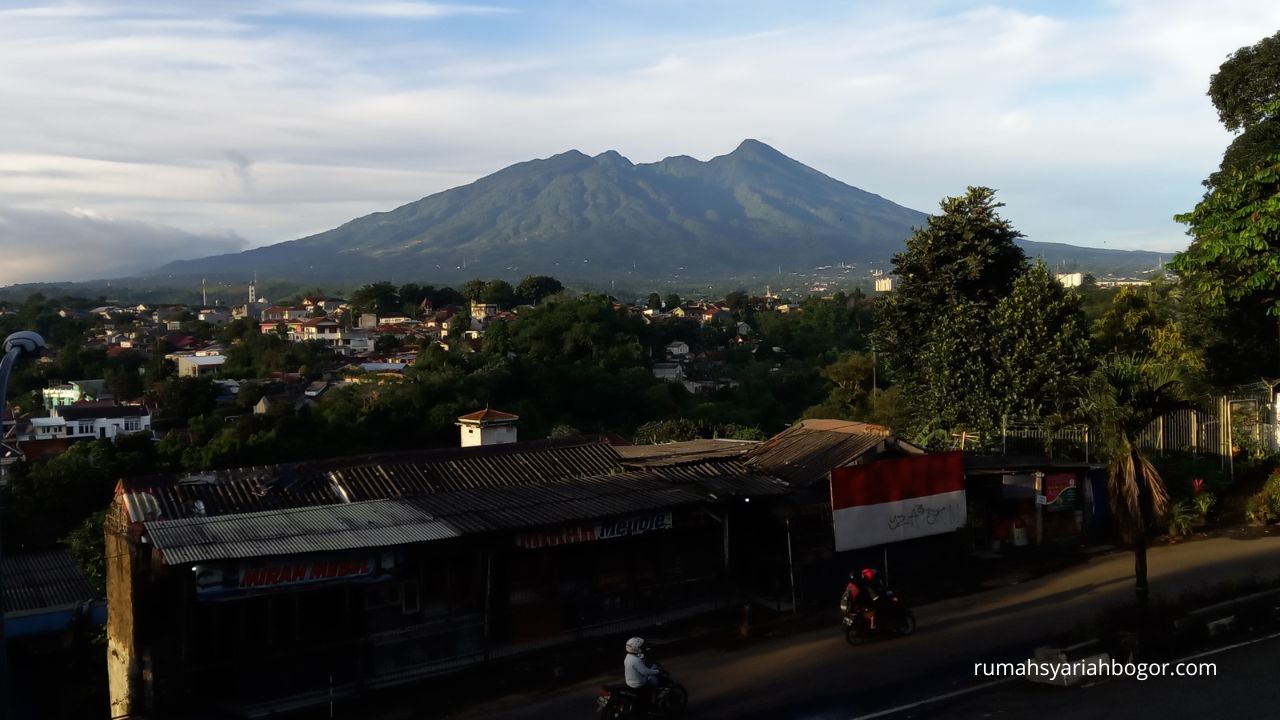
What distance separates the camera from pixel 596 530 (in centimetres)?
1171

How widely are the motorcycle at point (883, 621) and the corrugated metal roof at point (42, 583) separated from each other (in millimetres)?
10545

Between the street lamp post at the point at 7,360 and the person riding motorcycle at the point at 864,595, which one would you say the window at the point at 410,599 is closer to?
the street lamp post at the point at 7,360

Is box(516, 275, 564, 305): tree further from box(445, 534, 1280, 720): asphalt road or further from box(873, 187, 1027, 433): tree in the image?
box(445, 534, 1280, 720): asphalt road

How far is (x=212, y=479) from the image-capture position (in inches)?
494

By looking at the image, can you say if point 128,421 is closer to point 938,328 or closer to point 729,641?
point 938,328

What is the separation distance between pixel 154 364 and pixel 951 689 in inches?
2754

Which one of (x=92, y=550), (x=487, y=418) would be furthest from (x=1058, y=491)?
(x=92, y=550)

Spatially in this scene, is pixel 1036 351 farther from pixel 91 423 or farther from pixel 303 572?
pixel 91 423

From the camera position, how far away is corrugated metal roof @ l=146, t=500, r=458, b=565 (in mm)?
9766

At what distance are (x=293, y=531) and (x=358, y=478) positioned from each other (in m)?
2.68

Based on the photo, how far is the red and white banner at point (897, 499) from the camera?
13.0 meters

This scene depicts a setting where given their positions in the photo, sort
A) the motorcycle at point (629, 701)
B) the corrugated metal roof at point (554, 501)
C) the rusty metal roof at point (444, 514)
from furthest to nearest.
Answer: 1. the corrugated metal roof at point (554, 501)
2. the rusty metal roof at point (444, 514)
3. the motorcycle at point (629, 701)

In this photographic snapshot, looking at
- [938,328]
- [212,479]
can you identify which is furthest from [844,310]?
[212,479]

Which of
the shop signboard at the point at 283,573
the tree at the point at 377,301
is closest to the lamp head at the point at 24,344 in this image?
the shop signboard at the point at 283,573
